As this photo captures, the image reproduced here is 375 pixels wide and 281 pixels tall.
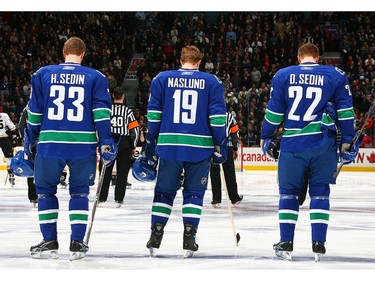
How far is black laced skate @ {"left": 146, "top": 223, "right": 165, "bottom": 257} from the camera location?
6469mm

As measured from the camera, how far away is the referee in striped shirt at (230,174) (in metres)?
10.2

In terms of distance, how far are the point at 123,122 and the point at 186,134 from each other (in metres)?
3.97

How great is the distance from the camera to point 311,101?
6.32 m

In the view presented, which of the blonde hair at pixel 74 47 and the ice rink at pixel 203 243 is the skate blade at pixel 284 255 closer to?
the ice rink at pixel 203 243

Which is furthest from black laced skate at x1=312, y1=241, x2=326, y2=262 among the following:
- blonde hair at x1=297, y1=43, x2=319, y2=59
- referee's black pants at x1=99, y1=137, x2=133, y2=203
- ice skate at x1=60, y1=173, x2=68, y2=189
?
ice skate at x1=60, y1=173, x2=68, y2=189

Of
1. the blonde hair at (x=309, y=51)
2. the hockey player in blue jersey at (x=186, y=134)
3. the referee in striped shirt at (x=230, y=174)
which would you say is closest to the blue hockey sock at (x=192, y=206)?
the hockey player in blue jersey at (x=186, y=134)

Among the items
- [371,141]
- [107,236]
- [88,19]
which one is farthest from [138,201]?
[88,19]

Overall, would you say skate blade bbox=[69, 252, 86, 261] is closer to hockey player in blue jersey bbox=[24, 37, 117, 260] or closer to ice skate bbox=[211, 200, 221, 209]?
hockey player in blue jersey bbox=[24, 37, 117, 260]

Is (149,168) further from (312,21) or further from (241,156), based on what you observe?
(312,21)

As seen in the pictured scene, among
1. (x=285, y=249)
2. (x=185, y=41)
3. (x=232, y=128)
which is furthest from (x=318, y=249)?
(x=185, y=41)

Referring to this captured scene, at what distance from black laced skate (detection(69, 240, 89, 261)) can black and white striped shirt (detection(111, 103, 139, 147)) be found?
13.4 feet

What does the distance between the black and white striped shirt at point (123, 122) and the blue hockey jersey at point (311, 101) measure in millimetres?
4146

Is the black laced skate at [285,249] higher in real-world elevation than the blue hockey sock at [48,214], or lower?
lower

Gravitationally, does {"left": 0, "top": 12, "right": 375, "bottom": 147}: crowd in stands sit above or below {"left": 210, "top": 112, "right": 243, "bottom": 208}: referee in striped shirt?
above
